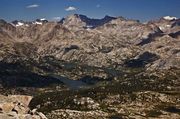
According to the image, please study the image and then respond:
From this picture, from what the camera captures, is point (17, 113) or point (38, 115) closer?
point (17, 113)

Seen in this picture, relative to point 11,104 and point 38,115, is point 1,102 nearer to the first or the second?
point 11,104

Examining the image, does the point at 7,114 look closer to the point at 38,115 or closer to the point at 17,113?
the point at 17,113

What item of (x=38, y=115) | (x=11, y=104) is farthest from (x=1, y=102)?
(x=38, y=115)

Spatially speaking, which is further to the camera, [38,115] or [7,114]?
[38,115]

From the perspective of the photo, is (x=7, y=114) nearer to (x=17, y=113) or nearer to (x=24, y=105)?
(x=17, y=113)

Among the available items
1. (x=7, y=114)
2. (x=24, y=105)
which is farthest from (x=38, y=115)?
(x=7, y=114)

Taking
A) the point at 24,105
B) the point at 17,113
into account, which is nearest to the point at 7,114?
the point at 17,113
